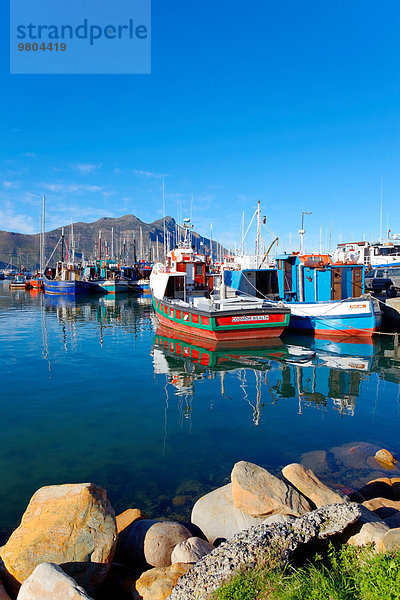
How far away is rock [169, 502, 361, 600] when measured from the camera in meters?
3.57

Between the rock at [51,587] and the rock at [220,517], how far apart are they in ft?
7.29

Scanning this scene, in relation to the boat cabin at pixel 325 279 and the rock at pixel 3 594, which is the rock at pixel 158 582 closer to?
the rock at pixel 3 594

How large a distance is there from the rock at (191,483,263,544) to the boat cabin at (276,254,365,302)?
20161 millimetres

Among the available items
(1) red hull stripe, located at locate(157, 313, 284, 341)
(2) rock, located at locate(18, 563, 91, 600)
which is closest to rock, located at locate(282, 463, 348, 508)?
(2) rock, located at locate(18, 563, 91, 600)

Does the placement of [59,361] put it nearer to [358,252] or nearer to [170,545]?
[170,545]

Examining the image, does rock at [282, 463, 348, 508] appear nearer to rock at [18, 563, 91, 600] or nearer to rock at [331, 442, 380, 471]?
rock at [331, 442, 380, 471]

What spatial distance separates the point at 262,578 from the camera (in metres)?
3.58

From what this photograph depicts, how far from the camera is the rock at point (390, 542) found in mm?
3891

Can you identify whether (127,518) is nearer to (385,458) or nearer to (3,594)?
(3,594)

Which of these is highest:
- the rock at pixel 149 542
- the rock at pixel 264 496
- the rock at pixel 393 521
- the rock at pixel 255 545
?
the rock at pixel 255 545

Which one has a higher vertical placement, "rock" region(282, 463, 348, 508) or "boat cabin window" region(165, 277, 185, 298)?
"boat cabin window" region(165, 277, 185, 298)

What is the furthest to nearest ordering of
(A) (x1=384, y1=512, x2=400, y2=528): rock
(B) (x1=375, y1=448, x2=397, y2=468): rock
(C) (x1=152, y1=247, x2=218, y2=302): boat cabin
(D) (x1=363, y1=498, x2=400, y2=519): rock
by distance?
(C) (x1=152, y1=247, x2=218, y2=302): boat cabin → (B) (x1=375, y1=448, x2=397, y2=468): rock → (D) (x1=363, y1=498, x2=400, y2=519): rock → (A) (x1=384, y1=512, x2=400, y2=528): rock

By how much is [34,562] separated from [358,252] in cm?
4160

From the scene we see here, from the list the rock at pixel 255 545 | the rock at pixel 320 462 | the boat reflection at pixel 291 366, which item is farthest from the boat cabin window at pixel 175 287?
the rock at pixel 255 545
